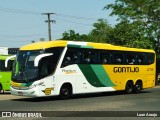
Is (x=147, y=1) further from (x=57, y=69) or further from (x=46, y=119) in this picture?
(x=46, y=119)

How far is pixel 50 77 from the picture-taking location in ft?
72.7

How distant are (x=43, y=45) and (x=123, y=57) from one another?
22.5 ft

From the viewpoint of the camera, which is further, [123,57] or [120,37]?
[120,37]

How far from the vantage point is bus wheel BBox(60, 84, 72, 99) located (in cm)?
2295

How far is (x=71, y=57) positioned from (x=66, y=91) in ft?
5.80

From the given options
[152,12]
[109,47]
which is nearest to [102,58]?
[109,47]

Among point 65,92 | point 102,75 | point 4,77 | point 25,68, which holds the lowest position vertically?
point 65,92

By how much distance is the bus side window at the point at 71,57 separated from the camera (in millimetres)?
22953

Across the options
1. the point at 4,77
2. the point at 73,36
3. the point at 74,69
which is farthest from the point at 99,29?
the point at 74,69

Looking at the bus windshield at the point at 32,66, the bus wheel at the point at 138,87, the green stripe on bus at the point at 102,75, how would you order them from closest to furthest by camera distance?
1. the bus windshield at the point at 32,66
2. the green stripe on bus at the point at 102,75
3. the bus wheel at the point at 138,87

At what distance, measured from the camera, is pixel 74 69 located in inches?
930

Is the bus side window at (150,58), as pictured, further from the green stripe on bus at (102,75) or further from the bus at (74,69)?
the green stripe on bus at (102,75)

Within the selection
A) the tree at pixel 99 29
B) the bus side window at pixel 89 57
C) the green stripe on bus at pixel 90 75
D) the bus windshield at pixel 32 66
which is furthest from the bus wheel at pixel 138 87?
the tree at pixel 99 29

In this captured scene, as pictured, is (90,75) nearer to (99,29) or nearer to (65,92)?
(65,92)
